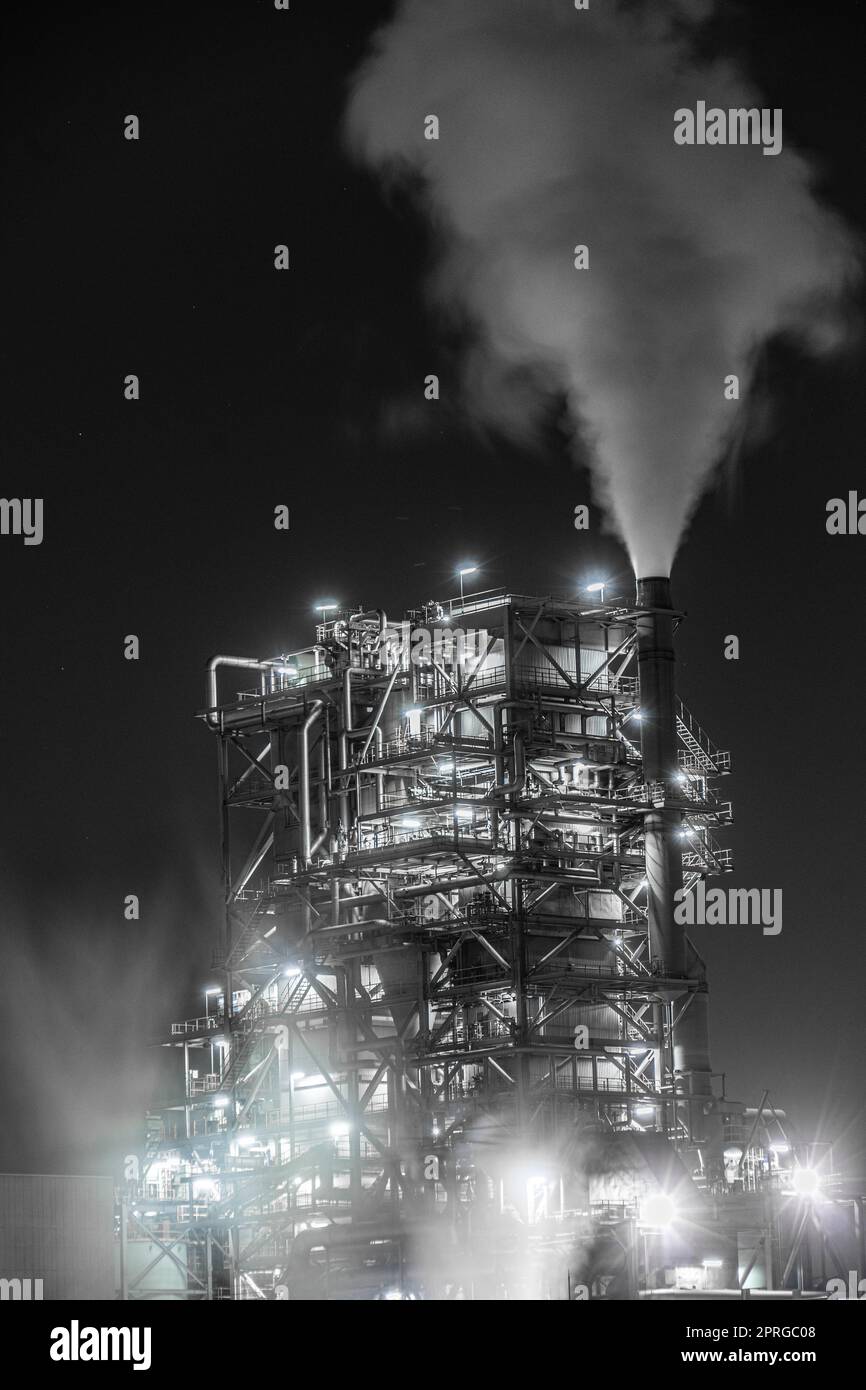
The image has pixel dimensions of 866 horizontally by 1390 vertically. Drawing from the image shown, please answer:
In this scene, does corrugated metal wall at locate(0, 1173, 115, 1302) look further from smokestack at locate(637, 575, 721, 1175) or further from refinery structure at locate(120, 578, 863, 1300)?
smokestack at locate(637, 575, 721, 1175)

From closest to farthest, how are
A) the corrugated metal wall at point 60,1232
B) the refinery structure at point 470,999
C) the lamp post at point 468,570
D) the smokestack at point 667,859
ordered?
the refinery structure at point 470,999 → the smokestack at point 667,859 → the lamp post at point 468,570 → the corrugated metal wall at point 60,1232

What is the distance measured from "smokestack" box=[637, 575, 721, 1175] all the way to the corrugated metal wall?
74.1ft

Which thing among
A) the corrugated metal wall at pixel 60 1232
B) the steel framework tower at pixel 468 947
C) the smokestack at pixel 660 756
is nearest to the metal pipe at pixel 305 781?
the steel framework tower at pixel 468 947

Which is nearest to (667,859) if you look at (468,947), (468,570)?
(468,947)

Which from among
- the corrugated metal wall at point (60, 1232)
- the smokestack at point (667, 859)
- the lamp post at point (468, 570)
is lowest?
the corrugated metal wall at point (60, 1232)

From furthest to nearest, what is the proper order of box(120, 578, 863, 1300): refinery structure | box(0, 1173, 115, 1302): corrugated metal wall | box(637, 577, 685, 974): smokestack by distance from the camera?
box(0, 1173, 115, 1302): corrugated metal wall
box(637, 577, 685, 974): smokestack
box(120, 578, 863, 1300): refinery structure

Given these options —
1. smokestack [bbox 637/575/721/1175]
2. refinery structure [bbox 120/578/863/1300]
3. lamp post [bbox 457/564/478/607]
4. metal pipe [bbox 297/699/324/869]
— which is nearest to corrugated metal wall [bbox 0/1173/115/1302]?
refinery structure [bbox 120/578/863/1300]

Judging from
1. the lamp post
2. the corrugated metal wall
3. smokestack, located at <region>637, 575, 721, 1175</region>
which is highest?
the lamp post

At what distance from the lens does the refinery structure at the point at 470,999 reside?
8069 cm

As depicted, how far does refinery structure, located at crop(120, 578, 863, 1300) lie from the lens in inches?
3177

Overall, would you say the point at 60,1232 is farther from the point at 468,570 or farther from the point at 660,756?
the point at 660,756

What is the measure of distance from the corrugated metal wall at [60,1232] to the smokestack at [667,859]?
889 inches

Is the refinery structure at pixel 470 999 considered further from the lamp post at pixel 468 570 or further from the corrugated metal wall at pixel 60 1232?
the corrugated metal wall at pixel 60 1232
